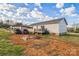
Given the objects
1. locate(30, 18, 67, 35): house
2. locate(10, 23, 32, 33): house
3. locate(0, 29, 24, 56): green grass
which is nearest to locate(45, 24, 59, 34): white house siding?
locate(30, 18, 67, 35): house

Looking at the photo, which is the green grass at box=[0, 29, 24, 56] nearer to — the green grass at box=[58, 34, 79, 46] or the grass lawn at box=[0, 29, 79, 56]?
the grass lawn at box=[0, 29, 79, 56]

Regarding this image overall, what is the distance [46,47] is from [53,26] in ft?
0.67

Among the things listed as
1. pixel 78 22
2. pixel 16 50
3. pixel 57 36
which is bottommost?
pixel 16 50

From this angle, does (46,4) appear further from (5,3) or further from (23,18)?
(5,3)

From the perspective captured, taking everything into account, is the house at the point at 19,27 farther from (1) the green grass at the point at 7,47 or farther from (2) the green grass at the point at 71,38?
Answer: (2) the green grass at the point at 71,38

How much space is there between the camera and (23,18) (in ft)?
5.21

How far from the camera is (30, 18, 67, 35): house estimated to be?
159 centimetres

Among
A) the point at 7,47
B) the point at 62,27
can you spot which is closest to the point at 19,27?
the point at 7,47

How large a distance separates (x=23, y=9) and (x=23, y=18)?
81mm

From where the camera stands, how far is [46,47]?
1558 millimetres

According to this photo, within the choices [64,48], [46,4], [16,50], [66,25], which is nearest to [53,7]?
[46,4]

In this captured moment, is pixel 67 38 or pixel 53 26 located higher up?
pixel 53 26

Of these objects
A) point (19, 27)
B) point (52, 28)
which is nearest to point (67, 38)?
point (52, 28)

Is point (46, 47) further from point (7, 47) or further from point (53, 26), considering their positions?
point (7, 47)
